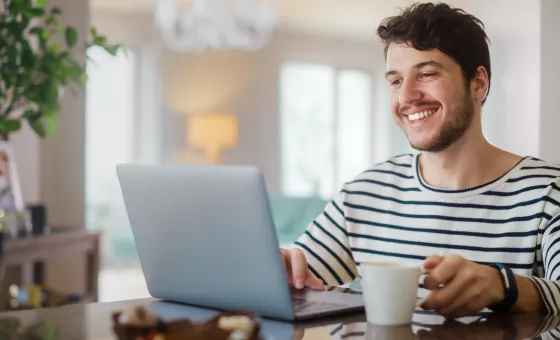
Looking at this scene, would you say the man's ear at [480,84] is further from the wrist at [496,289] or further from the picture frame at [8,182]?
the picture frame at [8,182]

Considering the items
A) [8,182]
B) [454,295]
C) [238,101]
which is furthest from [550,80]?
[238,101]

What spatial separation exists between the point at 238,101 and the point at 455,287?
6.85 metres

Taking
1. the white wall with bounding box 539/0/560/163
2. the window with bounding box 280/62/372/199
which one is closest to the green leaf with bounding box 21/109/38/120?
the white wall with bounding box 539/0/560/163

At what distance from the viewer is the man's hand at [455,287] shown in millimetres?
1113

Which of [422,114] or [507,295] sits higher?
[422,114]

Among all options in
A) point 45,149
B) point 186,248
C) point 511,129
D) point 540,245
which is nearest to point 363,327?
point 186,248

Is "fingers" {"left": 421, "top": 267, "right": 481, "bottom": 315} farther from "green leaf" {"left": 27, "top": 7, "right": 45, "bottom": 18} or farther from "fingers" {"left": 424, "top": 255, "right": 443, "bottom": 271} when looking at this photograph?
"green leaf" {"left": 27, "top": 7, "right": 45, "bottom": 18}

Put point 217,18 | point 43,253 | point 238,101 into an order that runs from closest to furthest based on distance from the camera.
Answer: point 43,253, point 217,18, point 238,101

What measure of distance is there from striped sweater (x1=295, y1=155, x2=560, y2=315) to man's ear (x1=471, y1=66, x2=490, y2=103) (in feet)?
0.59

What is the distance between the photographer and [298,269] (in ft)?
4.46

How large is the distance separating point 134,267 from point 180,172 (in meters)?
6.45

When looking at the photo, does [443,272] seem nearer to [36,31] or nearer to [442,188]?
[442,188]

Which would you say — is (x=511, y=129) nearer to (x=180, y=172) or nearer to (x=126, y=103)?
(x=180, y=172)

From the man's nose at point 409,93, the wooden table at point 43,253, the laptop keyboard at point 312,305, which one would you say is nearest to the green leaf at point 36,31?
the wooden table at point 43,253
